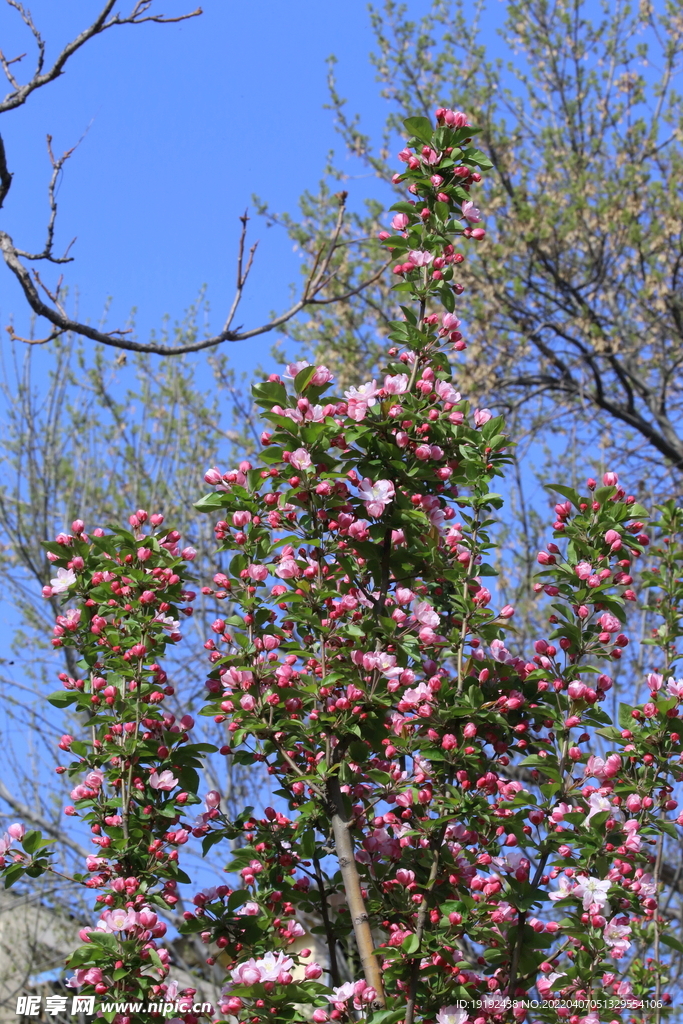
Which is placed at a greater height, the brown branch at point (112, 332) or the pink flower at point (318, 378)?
the brown branch at point (112, 332)

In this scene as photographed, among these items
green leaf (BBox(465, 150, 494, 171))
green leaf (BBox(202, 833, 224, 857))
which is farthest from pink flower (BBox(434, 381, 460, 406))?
green leaf (BBox(202, 833, 224, 857))

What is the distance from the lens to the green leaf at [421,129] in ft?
9.25

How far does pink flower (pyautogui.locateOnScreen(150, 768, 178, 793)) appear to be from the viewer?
8.31 ft

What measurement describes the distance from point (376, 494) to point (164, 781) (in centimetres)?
92

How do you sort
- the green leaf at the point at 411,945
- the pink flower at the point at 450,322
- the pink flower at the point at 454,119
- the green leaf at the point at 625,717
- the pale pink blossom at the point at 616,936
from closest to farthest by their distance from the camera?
the green leaf at the point at 411,945, the pale pink blossom at the point at 616,936, the green leaf at the point at 625,717, the pink flower at the point at 450,322, the pink flower at the point at 454,119

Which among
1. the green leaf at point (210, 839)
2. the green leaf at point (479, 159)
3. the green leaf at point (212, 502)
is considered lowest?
the green leaf at point (210, 839)

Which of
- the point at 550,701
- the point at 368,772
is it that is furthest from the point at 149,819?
the point at 550,701

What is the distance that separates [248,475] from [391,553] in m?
0.44

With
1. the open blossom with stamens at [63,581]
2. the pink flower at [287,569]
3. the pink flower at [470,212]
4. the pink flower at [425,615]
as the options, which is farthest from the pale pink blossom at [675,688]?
the open blossom with stamens at [63,581]

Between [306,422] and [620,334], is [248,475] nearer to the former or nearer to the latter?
[306,422]

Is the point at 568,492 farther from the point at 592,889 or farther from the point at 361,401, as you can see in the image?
the point at 592,889

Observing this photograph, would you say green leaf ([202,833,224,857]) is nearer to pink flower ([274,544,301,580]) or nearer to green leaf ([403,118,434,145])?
pink flower ([274,544,301,580])

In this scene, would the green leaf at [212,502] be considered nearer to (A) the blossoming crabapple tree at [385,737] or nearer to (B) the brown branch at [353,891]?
(A) the blossoming crabapple tree at [385,737]

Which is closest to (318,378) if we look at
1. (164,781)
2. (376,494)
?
(376,494)
